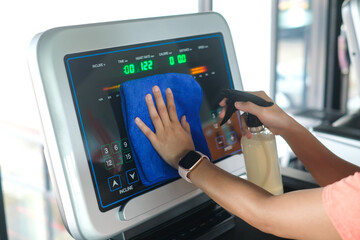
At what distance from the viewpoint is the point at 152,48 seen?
0.79 metres

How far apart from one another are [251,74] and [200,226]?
0.98 m

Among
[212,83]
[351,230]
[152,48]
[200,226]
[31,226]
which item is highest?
[152,48]

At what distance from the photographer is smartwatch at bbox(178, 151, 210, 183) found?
2.44ft

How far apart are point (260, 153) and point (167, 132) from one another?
220mm

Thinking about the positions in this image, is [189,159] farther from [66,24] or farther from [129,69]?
[66,24]

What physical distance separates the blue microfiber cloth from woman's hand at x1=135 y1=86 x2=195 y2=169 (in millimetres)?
10

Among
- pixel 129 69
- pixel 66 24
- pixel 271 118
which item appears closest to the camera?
pixel 129 69

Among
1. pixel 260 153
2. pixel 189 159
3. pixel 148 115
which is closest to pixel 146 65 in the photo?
pixel 148 115

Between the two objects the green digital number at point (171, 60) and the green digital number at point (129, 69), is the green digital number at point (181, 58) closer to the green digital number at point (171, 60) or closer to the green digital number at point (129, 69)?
the green digital number at point (171, 60)

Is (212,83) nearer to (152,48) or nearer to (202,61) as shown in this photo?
(202,61)

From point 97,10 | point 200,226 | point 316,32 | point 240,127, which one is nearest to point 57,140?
point 200,226

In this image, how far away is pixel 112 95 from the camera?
2.39 ft

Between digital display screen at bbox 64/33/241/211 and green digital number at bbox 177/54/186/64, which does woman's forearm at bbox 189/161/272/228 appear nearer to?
digital display screen at bbox 64/33/241/211

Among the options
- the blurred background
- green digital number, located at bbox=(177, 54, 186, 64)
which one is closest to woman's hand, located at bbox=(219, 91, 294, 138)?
green digital number, located at bbox=(177, 54, 186, 64)
